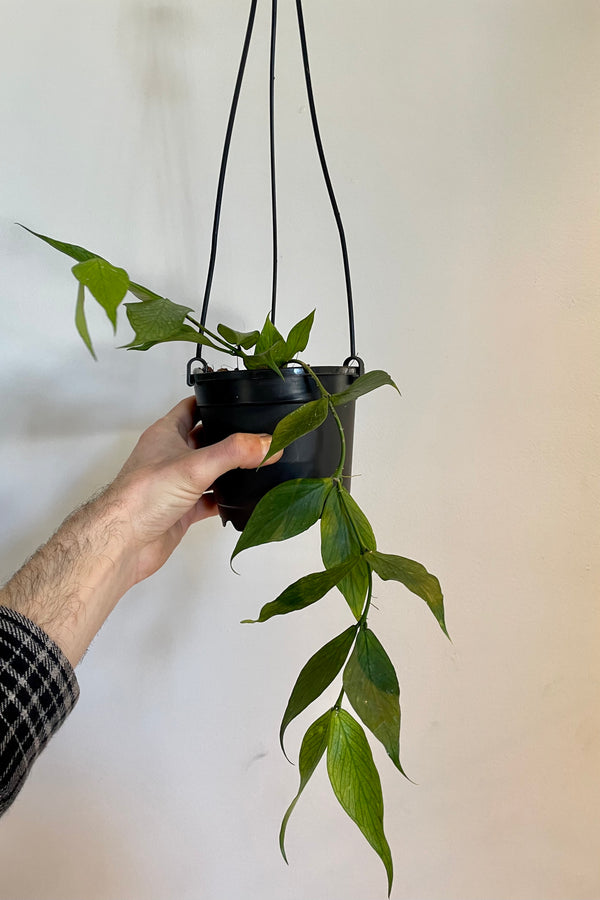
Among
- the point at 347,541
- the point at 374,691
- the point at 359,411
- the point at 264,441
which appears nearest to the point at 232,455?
the point at 264,441

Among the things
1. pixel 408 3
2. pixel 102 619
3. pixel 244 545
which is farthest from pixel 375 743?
pixel 408 3

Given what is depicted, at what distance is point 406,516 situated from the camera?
98cm

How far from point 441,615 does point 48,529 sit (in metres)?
0.67

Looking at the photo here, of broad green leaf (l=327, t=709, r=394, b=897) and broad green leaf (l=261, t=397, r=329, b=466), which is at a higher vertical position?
broad green leaf (l=261, t=397, r=329, b=466)

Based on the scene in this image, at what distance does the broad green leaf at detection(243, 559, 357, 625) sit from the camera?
0.52 metres

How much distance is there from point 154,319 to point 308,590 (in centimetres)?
25

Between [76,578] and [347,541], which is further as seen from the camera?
[76,578]

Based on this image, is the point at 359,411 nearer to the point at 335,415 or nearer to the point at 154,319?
the point at 335,415

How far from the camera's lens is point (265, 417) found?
646 millimetres

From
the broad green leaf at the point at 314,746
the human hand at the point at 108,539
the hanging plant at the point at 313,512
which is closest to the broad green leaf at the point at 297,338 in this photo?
the hanging plant at the point at 313,512

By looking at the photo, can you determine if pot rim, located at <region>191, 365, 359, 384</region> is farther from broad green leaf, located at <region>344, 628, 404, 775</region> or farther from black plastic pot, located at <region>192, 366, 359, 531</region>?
broad green leaf, located at <region>344, 628, 404, 775</region>

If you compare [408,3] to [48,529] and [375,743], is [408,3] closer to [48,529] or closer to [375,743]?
[48,529]

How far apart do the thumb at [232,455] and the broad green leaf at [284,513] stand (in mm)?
71

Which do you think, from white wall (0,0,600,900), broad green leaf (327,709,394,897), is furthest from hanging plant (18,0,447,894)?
white wall (0,0,600,900)
